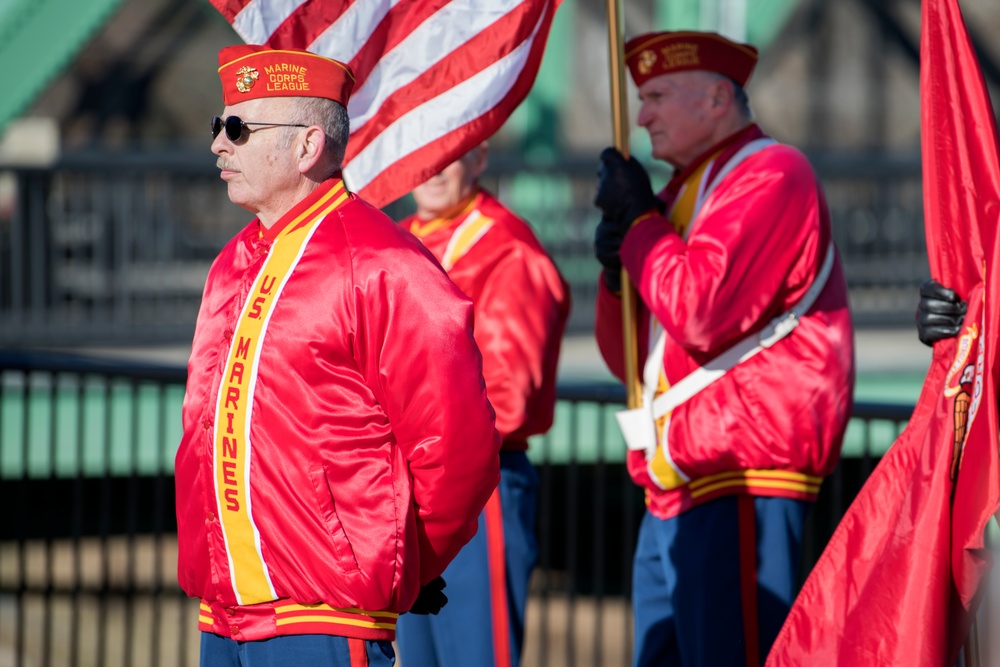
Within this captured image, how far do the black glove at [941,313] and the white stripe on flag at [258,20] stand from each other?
187 cm

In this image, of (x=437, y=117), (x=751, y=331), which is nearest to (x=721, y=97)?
(x=751, y=331)

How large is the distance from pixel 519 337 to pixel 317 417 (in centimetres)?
157

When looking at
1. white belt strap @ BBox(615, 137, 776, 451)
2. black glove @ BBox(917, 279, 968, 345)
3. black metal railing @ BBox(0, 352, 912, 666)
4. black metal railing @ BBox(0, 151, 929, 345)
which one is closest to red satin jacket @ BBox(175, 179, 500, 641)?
black glove @ BBox(917, 279, 968, 345)

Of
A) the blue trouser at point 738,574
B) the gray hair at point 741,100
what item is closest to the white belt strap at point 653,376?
the gray hair at point 741,100

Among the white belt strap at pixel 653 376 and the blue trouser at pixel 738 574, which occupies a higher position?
the white belt strap at pixel 653 376

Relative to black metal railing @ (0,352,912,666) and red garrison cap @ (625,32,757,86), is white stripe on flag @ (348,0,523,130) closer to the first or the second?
red garrison cap @ (625,32,757,86)

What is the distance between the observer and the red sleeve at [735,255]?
12.8ft

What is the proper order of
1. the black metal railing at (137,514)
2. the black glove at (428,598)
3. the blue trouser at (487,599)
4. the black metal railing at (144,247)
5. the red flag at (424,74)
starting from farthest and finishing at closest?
the black metal railing at (144,247) < the black metal railing at (137,514) < the blue trouser at (487,599) < the red flag at (424,74) < the black glove at (428,598)

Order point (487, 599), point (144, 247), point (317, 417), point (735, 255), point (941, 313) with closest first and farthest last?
point (317, 417), point (941, 313), point (735, 255), point (487, 599), point (144, 247)

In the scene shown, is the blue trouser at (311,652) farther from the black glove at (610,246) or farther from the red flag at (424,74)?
the black glove at (610,246)

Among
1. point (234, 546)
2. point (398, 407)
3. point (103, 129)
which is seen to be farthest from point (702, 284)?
point (103, 129)

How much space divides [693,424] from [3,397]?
5124 millimetres

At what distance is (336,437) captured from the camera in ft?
9.68

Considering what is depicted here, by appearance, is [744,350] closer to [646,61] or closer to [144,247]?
[646,61]
